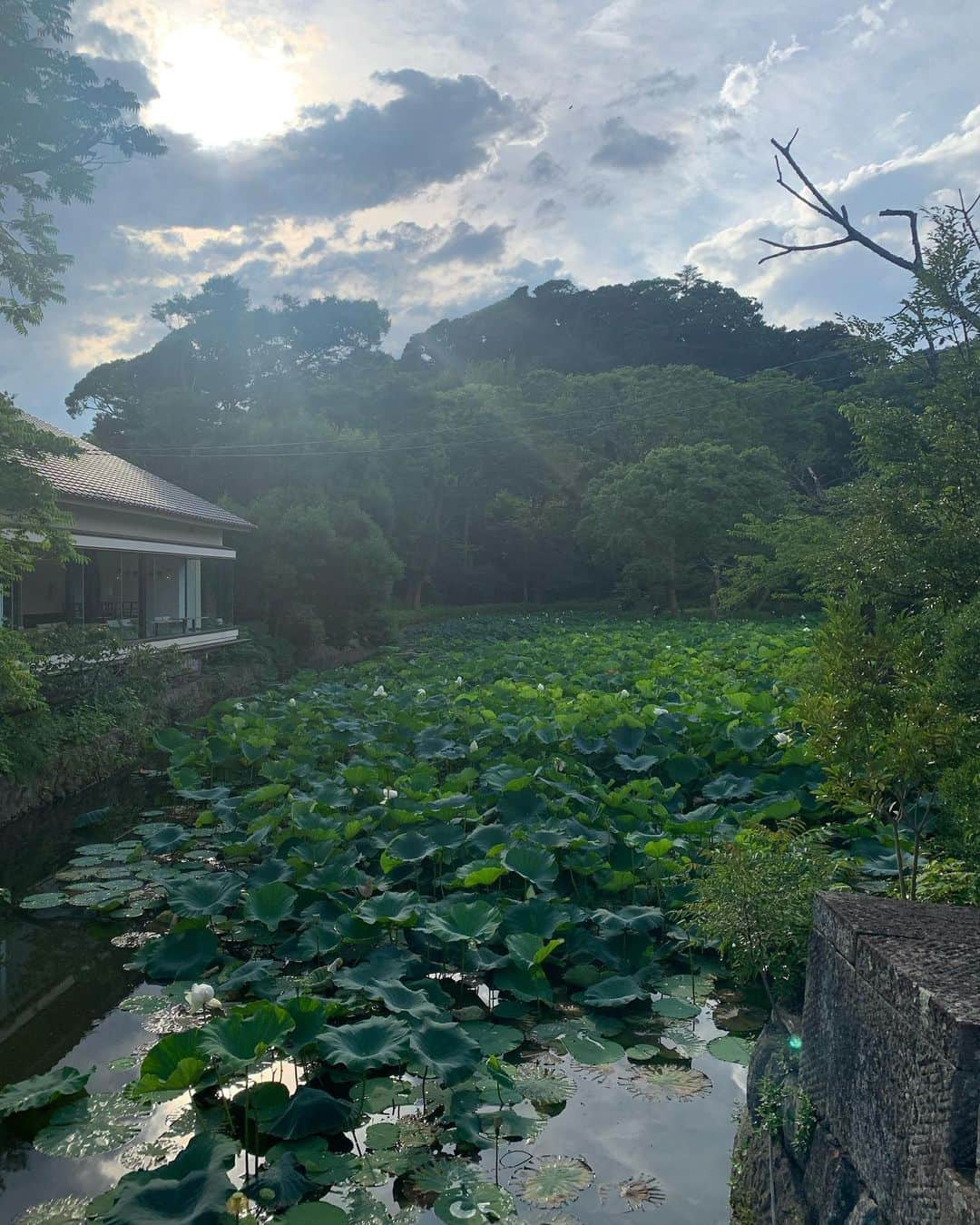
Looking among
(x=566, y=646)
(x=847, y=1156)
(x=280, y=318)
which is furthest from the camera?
(x=280, y=318)

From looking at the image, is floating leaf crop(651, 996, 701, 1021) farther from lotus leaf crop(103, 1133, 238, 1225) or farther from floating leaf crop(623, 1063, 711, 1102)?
lotus leaf crop(103, 1133, 238, 1225)

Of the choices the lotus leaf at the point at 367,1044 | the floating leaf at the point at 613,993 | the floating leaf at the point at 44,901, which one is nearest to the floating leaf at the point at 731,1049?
the floating leaf at the point at 613,993

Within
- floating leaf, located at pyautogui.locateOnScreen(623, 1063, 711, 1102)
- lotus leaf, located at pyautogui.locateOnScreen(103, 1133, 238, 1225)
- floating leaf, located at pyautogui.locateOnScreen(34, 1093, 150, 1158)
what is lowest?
floating leaf, located at pyautogui.locateOnScreen(34, 1093, 150, 1158)

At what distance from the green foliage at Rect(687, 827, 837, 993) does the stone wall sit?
1.35 ft

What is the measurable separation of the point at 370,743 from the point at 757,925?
5916 mm

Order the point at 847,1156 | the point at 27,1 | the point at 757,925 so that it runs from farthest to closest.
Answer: the point at 27,1
the point at 757,925
the point at 847,1156

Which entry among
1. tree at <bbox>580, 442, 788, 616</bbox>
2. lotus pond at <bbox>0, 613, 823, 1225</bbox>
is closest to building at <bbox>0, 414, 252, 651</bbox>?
lotus pond at <bbox>0, 613, 823, 1225</bbox>

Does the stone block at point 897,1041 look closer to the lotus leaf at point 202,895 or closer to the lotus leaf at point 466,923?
the lotus leaf at point 466,923

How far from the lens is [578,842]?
18.4 feet

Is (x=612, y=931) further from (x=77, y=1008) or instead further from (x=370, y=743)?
(x=370, y=743)

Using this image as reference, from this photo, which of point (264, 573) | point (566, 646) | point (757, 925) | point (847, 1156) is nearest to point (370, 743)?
point (757, 925)

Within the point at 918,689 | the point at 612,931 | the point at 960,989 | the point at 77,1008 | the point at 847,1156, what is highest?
the point at 918,689

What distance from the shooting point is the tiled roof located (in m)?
13.9

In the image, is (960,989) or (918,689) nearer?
(960,989)
